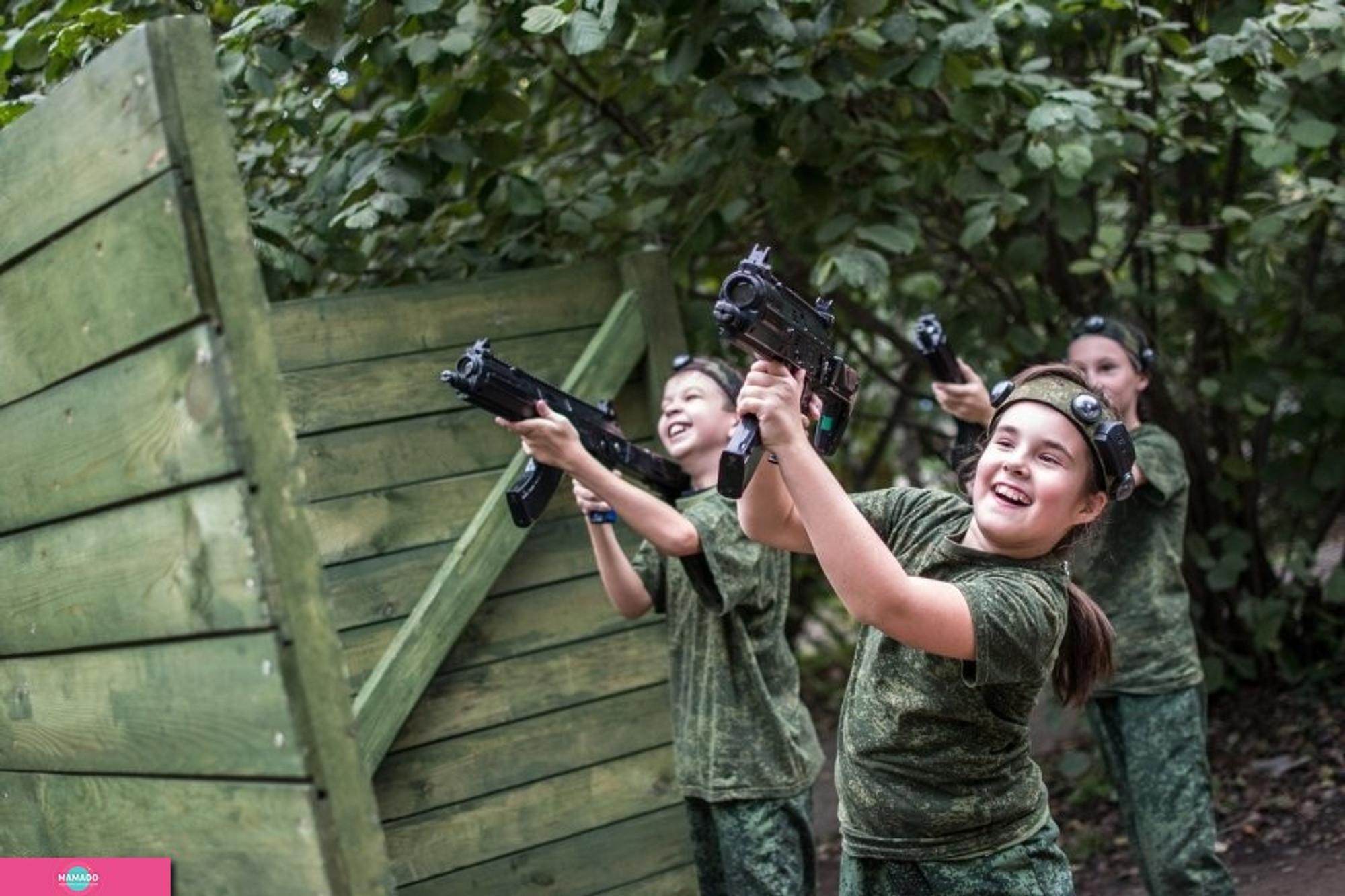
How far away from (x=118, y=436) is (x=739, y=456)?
37.0 inches

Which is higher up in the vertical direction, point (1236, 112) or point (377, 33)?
point (377, 33)

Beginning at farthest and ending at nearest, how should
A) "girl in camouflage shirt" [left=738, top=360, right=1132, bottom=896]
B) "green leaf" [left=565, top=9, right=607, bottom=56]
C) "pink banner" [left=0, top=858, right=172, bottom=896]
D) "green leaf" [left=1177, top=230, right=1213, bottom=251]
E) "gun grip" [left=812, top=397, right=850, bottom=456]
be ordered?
"green leaf" [left=1177, top=230, right=1213, bottom=251] < "green leaf" [left=565, top=9, right=607, bottom=56] < "gun grip" [left=812, top=397, right=850, bottom=456] < "girl in camouflage shirt" [left=738, top=360, right=1132, bottom=896] < "pink banner" [left=0, top=858, right=172, bottom=896]

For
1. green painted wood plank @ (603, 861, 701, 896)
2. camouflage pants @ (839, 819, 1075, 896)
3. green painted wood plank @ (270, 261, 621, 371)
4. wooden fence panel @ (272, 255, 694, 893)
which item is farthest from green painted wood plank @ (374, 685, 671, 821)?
camouflage pants @ (839, 819, 1075, 896)

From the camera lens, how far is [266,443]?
2.15 m

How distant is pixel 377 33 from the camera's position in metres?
4.21

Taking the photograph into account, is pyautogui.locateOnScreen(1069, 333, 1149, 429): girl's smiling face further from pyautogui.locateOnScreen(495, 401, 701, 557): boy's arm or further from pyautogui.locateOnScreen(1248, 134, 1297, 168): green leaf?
pyautogui.locateOnScreen(495, 401, 701, 557): boy's arm

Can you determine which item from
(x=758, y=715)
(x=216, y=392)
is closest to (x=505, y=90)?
(x=758, y=715)

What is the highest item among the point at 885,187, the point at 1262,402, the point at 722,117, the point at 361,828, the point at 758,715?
the point at 722,117

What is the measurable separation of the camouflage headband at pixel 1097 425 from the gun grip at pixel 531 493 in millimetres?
1358

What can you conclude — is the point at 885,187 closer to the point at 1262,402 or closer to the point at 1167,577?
the point at 1167,577

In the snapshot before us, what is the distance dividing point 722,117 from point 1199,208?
2.36 m

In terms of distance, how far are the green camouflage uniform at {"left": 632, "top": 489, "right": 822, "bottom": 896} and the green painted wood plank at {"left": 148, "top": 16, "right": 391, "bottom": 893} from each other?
168cm

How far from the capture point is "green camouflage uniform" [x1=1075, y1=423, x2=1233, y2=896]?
4.34 meters

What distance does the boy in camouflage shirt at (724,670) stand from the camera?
381cm
